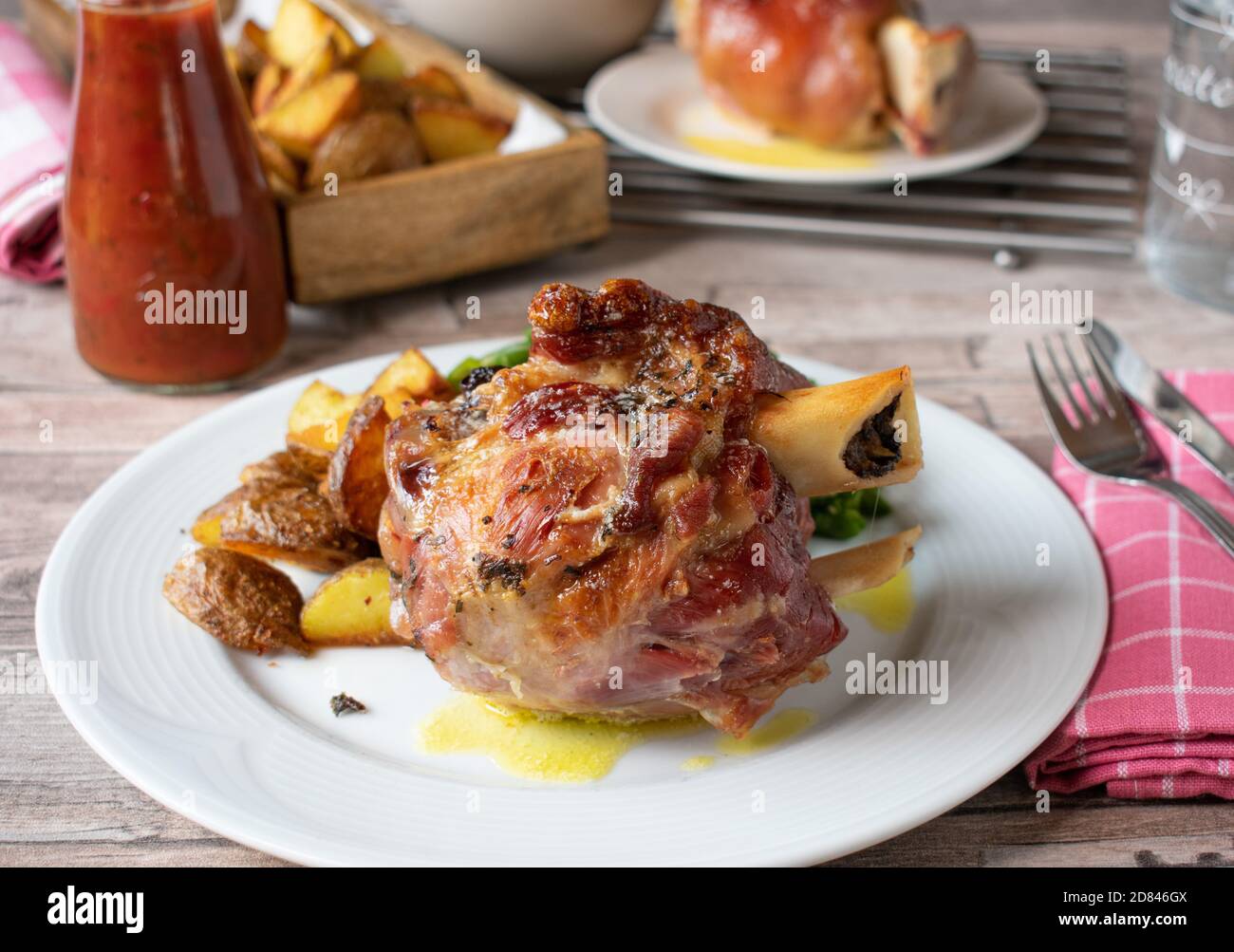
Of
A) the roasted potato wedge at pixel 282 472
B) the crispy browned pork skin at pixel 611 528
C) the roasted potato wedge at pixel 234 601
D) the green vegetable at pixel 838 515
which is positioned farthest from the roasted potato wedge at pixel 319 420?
the green vegetable at pixel 838 515

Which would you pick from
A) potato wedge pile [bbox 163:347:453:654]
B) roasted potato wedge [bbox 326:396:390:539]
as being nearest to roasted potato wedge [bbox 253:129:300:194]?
potato wedge pile [bbox 163:347:453:654]

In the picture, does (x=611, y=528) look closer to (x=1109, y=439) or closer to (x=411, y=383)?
(x=411, y=383)

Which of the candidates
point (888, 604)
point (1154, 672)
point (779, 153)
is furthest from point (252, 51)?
point (1154, 672)

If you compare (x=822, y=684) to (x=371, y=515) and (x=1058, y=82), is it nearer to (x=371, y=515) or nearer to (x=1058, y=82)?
(x=371, y=515)

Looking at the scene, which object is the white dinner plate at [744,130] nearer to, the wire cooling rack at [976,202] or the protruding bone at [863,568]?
the wire cooling rack at [976,202]

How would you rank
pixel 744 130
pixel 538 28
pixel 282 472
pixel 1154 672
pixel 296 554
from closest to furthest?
1. pixel 1154 672
2. pixel 296 554
3. pixel 282 472
4. pixel 744 130
5. pixel 538 28
